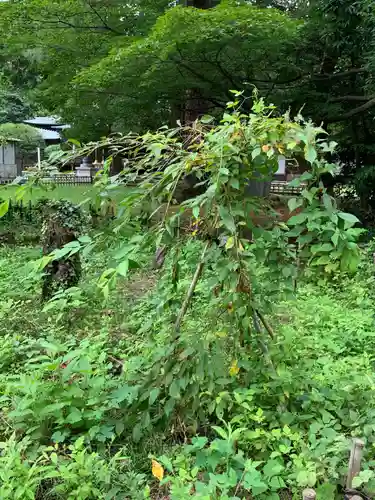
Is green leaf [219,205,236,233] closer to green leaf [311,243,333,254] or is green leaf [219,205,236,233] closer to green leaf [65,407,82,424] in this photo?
green leaf [311,243,333,254]

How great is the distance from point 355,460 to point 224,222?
1003mm

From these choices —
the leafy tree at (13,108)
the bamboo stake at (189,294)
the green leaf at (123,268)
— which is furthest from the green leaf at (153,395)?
the leafy tree at (13,108)

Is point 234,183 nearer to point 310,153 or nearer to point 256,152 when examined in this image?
point 256,152

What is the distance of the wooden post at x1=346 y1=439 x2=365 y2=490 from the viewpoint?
160 centimetres

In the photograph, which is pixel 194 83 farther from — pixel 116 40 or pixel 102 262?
pixel 102 262

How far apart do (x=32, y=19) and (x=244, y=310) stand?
6.65m

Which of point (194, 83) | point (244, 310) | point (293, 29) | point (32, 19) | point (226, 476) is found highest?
point (32, 19)

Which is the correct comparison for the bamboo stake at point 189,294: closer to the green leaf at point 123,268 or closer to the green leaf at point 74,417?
the green leaf at point 123,268

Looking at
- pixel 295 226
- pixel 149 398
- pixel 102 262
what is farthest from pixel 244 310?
pixel 102 262

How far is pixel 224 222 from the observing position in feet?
5.65

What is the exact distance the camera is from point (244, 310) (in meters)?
1.90

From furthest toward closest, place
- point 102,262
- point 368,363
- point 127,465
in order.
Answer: point 102,262 → point 368,363 → point 127,465

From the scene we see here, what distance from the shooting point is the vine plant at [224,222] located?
1742 millimetres

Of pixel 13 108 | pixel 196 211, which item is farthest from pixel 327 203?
pixel 13 108
